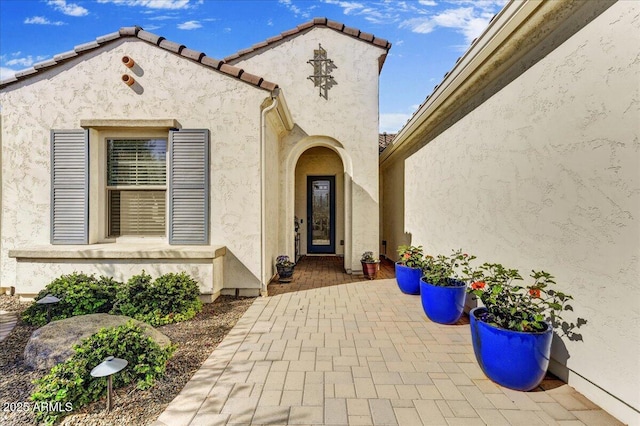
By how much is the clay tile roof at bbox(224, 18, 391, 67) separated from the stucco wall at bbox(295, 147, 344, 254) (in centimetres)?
346

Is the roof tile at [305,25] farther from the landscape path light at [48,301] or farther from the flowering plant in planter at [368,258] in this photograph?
the landscape path light at [48,301]

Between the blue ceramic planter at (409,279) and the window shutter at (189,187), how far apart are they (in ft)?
12.2

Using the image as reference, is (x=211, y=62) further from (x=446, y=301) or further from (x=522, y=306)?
(x=522, y=306)

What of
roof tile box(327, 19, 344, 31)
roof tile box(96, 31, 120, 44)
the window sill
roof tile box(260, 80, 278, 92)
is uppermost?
roof tile box(327, 19, 344, 31)

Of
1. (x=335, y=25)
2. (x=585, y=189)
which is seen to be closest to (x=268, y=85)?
(x=335, y=25)

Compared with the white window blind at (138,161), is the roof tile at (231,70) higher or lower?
higher

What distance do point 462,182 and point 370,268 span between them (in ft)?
10.1

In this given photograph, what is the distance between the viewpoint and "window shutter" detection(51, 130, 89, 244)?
5184mm

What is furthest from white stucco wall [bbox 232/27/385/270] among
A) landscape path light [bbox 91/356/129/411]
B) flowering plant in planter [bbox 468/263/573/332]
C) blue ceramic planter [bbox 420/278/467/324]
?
landscape path light [bbox 91/356/129/411]

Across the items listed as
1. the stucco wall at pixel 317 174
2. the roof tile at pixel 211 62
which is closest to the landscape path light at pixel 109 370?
the roof tile at pixel 211 62

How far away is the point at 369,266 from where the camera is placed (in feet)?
22.9

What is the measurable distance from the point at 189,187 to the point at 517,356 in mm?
5135

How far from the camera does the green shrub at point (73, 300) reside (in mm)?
4117

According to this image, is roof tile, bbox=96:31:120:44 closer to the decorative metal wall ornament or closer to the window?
the window
